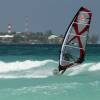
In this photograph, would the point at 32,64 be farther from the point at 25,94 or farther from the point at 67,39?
the point at 25,94

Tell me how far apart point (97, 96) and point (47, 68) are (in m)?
12.3

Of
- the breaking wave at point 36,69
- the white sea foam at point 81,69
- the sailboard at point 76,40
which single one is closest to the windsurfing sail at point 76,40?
the sailboard at point 76,40

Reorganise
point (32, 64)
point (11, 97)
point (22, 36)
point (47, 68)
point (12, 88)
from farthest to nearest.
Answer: point (22, 36), point (32, 64), point (47, 68), point (12, 88), point (11, 97)

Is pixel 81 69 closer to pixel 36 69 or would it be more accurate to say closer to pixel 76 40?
pixel 36 69

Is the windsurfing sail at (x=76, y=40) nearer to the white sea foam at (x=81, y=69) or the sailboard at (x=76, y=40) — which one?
the sailboard at (x=76, y=40)

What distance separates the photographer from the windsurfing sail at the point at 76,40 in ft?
66.7

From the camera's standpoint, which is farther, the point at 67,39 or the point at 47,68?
the point at 47,68

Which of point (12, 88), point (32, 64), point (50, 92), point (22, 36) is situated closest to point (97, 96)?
point (50, 92)

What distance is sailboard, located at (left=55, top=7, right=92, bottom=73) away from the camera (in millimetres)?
20344

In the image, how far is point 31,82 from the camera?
21703 mm

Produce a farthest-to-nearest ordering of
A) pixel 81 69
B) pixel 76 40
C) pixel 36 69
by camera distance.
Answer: pixel 36 69 < pixel 81 69 < pixel 76 40

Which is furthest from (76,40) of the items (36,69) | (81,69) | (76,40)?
(36,69)

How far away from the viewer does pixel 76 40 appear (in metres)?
20.8

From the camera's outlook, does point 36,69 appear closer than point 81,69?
No
